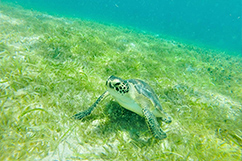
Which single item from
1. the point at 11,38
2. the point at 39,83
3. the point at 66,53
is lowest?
the point at 39,83

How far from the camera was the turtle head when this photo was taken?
6.64ft

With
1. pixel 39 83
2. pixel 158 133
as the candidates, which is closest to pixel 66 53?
pixel 39 83

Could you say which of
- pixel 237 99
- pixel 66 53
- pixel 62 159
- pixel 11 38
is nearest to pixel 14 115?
pixel 62 159

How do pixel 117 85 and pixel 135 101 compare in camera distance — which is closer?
pixel 117 85

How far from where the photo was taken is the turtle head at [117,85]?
2.02 meters

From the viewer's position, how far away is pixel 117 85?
2.05 metres

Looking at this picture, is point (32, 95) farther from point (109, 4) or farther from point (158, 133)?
point (109, 4)

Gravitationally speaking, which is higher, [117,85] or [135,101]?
[117,85]

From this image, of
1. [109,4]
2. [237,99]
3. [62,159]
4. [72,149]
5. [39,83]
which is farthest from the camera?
[109,4]

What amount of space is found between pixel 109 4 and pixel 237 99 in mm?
147498

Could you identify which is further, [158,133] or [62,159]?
[158,133]

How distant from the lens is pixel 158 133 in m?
2.08

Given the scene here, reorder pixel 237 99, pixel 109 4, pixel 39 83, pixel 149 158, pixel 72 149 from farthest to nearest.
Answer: pixel 109 4 < pixel 237 99 < pixel 39 83 < pixel 149 158 < pixel 72 149

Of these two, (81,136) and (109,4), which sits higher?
(109,4)
